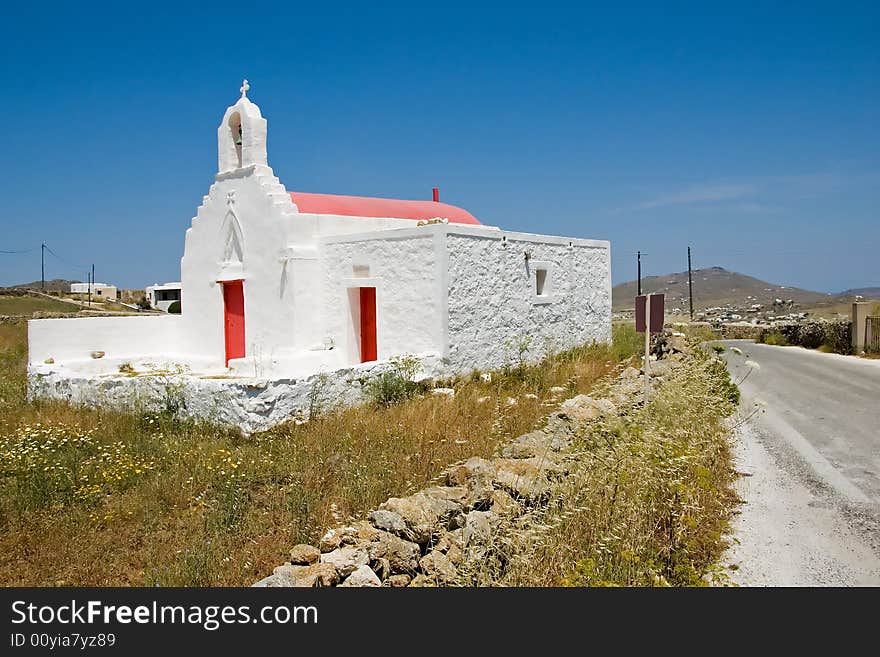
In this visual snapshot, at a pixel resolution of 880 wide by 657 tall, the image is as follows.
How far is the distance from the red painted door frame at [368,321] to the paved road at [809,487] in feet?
23.8

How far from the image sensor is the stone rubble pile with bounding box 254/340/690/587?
4.44 meters

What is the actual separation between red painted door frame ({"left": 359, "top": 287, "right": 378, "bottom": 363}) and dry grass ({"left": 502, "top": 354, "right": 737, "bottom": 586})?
7.63 metres

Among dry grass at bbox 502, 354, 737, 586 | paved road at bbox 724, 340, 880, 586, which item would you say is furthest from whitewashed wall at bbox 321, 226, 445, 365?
dry grass at bbox 502, 354, 737, 586

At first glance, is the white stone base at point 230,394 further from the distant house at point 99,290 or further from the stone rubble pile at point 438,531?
the distant house at point 99,290

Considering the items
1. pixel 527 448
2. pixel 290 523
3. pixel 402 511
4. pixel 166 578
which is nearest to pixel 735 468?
pixel 527 448

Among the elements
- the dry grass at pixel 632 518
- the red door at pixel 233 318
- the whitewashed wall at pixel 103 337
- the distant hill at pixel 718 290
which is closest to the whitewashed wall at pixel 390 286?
the red door at pixel 233 318

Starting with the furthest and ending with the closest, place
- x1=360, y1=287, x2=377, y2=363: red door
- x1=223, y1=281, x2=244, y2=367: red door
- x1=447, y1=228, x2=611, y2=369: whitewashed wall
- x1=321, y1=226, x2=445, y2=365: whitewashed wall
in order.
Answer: x1=223, y1=281, x2=244, y2=367: red door → x1=360, y1=287, x2=377, y2=363: red door → x1=447, y1=228, x2=611, y2=369: whitewashed wall → x1=321, y1=226, x2=445, y2=365: whitewashed wall

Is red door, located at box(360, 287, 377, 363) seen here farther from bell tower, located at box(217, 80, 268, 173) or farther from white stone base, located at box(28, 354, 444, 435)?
bell tower, located at box(217, 80, 268, 173)

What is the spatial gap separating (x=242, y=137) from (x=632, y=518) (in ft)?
41.6

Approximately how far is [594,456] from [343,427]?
4377 millimetres

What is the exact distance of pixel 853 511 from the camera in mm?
6547

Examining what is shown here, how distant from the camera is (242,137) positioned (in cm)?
1459

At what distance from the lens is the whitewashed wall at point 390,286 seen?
1241 centimetres

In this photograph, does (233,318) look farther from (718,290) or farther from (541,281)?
(718,290)
